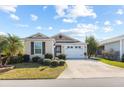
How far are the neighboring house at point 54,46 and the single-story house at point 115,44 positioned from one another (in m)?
2.85

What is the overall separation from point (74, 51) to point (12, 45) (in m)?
11.9

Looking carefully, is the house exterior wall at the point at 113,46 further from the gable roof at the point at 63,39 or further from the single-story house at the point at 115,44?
the gable roof at the point at 63,39

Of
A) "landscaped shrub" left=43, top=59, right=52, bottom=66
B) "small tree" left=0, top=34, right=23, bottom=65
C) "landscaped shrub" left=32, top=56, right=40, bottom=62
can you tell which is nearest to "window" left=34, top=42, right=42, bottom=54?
"landscaped shrub" left=32, top=56, right=40, bottom=62

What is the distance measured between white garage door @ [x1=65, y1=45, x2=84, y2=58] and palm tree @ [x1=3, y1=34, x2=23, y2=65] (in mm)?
10644

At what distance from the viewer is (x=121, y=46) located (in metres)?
26.0

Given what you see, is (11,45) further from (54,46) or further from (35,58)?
(54,46)

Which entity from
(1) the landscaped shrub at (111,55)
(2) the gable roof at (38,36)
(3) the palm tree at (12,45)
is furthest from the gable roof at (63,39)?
(3) the palm tree at (12,45)

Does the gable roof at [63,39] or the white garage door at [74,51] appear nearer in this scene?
the white garage door at [74,51]

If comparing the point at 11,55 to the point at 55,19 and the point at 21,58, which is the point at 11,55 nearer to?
the point at 21,58

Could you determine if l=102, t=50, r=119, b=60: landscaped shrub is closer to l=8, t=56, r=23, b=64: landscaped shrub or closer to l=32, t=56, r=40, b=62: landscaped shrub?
l=32, t=56, r=40, b=62: landscaped shrub

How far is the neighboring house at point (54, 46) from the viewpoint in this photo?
2373cm

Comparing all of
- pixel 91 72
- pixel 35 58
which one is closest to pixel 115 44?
pixel 35 58

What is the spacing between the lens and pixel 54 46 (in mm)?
27703
